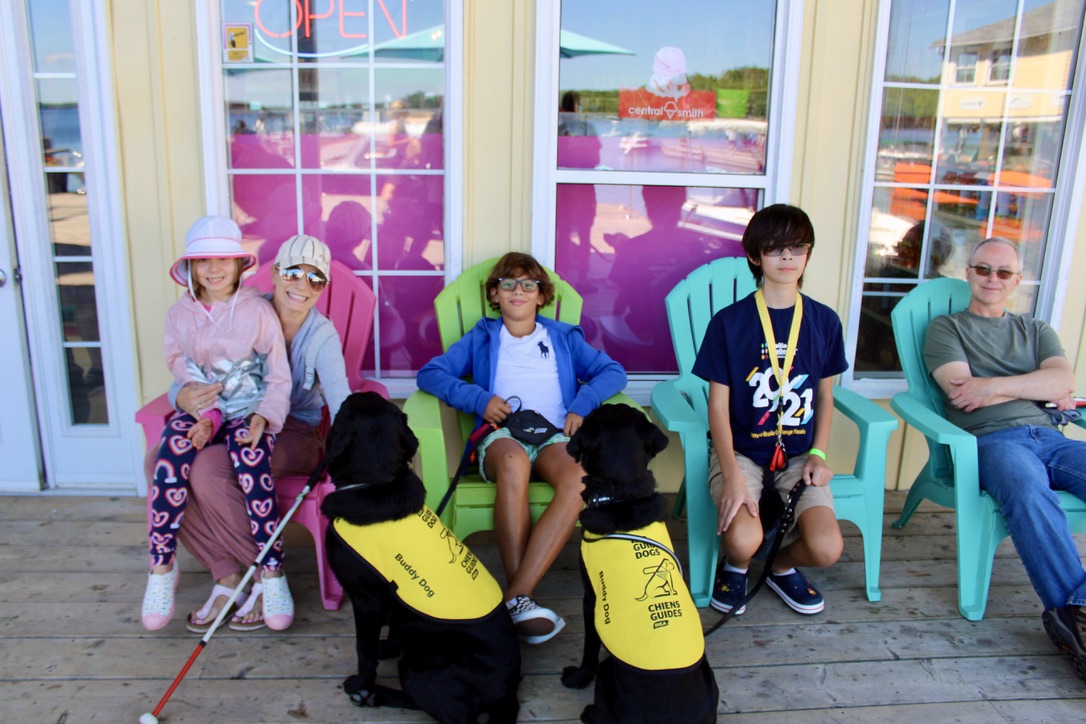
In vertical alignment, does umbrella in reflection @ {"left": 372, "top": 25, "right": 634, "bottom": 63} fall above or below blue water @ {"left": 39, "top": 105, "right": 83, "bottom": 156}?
above

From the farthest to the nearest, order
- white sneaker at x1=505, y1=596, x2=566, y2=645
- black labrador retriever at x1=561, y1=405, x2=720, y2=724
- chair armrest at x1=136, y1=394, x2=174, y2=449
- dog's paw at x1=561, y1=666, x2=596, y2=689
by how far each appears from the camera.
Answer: chair armrest at x1=136, y1=394, x2=174, y2=449
white sneaker at x1=505, y1=596, x2=566, y2=645
dog's paw at x1=561, y1=666, x2=596, y2=689
black labrador retriever at x1=561, y1=405, x2=720, y2=724

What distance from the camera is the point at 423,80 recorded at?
2904 mm

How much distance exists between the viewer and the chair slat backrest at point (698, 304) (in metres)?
2.85

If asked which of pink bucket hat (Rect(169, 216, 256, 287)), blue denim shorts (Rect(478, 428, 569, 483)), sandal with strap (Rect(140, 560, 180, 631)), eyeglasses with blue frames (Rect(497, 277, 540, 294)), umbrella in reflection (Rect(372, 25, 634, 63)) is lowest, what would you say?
sandal with strap (Rect(140, 560, 180, 631))

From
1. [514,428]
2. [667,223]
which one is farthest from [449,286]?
[667,223]

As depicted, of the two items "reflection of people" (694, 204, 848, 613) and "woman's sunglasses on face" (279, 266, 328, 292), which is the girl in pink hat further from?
"reflection of people" (694, 204, 848, 613)

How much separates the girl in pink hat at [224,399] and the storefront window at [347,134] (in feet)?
2.02

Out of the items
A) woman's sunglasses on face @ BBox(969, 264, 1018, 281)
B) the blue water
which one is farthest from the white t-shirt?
the blue water

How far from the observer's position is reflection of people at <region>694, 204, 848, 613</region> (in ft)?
7.43

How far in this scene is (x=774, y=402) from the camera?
237 centimetres

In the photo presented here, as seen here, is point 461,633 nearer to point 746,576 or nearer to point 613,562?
point 613,562

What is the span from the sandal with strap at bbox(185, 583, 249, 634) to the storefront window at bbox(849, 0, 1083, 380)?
2543 millimetres

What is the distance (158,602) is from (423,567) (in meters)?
0.92

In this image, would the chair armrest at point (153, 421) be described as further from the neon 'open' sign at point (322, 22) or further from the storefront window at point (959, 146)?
the storefront window at point (959, 146)
